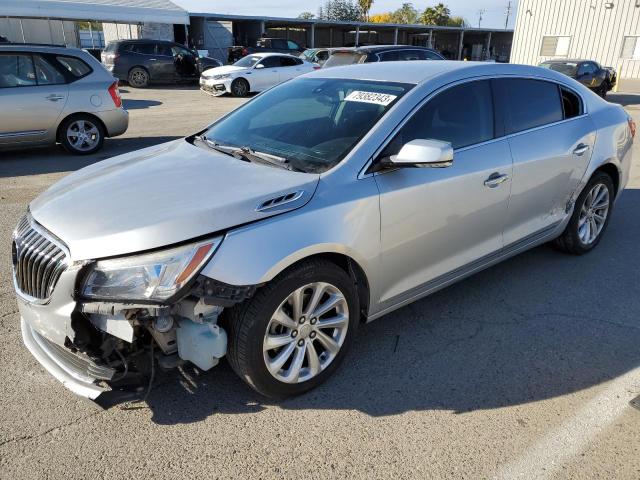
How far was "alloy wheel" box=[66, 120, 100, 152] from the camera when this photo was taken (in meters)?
8.66

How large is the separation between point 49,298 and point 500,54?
64.0m

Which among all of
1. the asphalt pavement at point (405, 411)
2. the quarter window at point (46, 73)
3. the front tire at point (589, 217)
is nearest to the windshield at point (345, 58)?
the quarter window at point (46, 73)

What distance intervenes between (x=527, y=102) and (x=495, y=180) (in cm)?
88

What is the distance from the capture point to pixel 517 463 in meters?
2.44

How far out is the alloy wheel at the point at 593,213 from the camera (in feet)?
15.3

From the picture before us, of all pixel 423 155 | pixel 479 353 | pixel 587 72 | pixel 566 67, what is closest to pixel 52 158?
pixel 423 155

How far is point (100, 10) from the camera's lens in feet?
80.1

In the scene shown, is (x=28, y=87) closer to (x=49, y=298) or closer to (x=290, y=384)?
(x=49, y=298)

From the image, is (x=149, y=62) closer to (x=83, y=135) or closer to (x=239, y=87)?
→ (x=239, y=87)

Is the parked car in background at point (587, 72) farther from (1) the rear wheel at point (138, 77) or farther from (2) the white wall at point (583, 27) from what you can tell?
(1) the rear wheel at point (138, 77)

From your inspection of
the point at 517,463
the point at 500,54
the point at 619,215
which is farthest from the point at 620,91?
the point at 500,54

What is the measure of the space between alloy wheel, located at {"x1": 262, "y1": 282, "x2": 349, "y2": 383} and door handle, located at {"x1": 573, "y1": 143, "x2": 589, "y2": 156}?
2548mm

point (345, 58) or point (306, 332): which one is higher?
point (345, 58)

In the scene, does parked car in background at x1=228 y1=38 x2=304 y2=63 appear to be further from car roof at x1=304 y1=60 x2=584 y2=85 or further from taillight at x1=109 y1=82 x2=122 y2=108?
car roof at x1=304 y1=60 x2=584 y2=85
